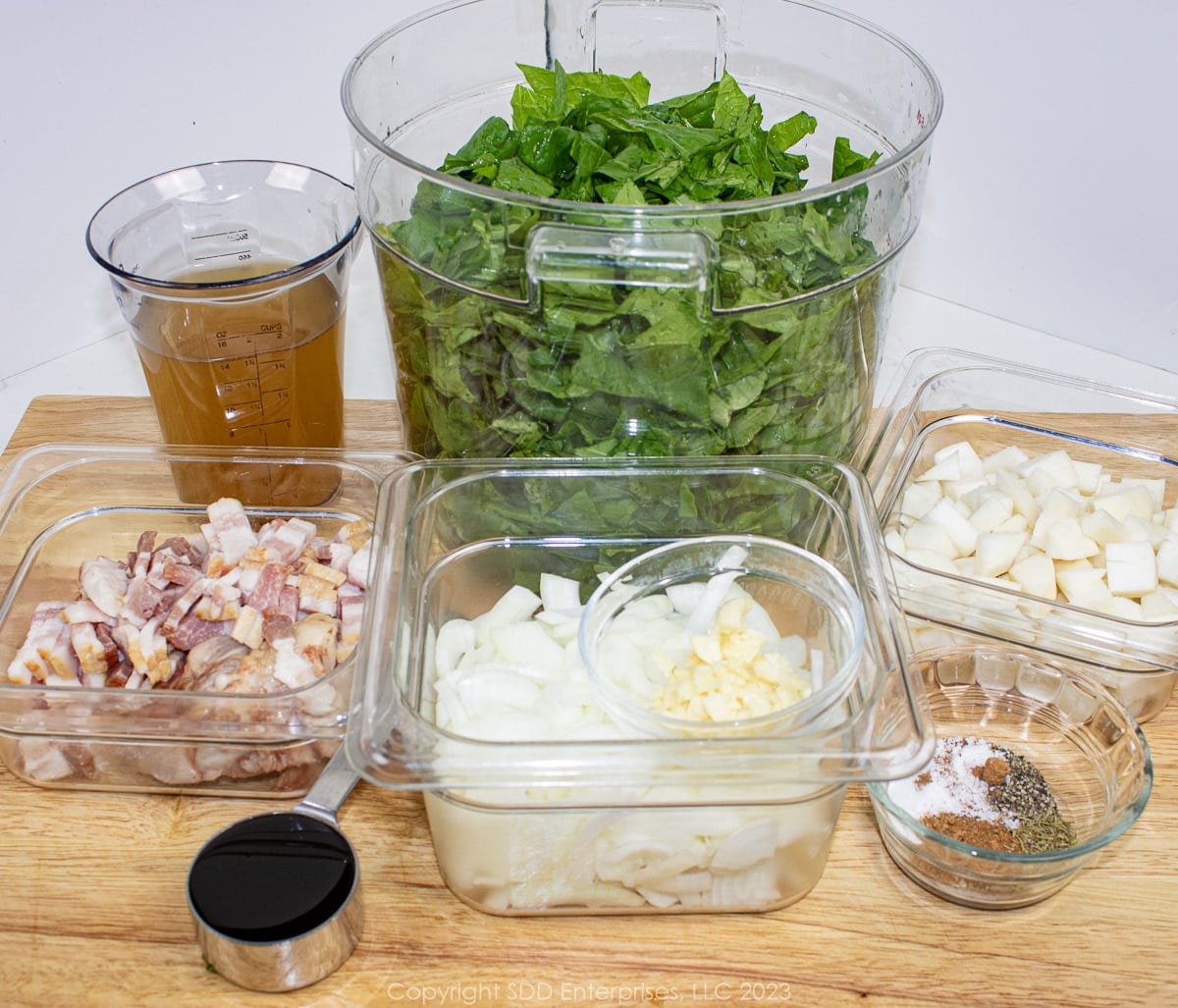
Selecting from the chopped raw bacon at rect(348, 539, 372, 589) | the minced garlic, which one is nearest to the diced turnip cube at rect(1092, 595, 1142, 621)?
the minced garlic

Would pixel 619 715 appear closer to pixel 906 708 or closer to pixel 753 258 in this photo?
pixel 906 708

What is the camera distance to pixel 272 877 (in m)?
1.11

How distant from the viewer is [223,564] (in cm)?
136

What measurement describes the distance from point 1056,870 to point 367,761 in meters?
0.65

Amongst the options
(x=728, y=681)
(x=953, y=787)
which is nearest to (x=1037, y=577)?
(x=953, y=787)

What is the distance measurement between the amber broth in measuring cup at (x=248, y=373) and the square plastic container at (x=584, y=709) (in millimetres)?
280

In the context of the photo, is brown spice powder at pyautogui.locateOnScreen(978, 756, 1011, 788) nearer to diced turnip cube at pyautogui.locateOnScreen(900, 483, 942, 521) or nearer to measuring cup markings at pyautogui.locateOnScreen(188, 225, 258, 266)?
diced turnip cube at pyautogui.locateOnScreen(900, 483, 942, 521)

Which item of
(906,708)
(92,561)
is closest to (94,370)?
(92,561)

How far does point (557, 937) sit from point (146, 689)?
0.47 meters

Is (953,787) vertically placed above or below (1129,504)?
below

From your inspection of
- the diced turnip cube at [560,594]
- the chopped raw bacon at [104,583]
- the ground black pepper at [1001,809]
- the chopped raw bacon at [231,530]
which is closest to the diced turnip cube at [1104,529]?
the ground black pepper at [1001,809]

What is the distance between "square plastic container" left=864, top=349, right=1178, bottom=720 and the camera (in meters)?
1.30

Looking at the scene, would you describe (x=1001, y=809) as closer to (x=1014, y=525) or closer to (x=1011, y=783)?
(x=1011, y=783)

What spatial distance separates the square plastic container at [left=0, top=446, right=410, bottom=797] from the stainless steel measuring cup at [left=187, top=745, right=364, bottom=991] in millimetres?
93
